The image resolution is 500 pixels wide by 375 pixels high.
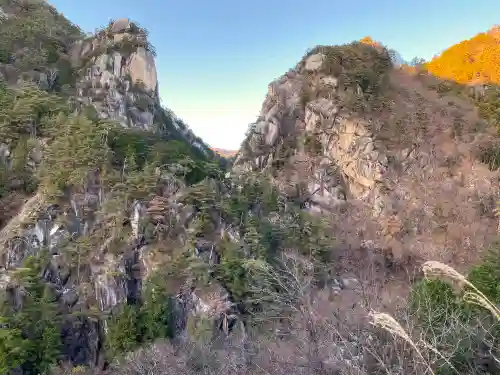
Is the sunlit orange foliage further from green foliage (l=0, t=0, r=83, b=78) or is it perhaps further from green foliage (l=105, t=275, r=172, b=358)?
green foliage (l=0, t=0, r=83, b=78)

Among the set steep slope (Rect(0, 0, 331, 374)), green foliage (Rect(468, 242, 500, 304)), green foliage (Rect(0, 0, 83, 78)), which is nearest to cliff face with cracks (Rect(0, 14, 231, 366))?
steep slope (Rect(0, 0, 331, 374))

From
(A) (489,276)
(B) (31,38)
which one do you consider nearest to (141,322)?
(A) (489,276)

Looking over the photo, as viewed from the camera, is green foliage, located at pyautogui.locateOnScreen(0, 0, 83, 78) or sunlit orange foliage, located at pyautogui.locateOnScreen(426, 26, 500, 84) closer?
green foliage, located at pyautogui.locateOnScreen(0, 0, 83, 78)

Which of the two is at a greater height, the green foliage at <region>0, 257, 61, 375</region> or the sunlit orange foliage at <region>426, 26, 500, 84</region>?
the sunlit orange foliage at <region>426, 26, 500, 84</region>

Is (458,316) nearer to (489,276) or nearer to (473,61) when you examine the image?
(489,276)

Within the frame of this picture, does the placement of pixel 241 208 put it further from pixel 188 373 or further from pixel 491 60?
pixel 491 60

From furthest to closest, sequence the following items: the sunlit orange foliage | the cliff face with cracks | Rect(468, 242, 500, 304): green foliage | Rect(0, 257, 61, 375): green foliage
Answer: the sunlit orange foliage < the cliff face with cracks < Rect(0, 257, 61, 375): green foliage < Rect(468, 242, 500, 304): green foliage

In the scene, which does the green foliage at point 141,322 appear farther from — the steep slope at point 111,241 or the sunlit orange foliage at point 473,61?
the sunlit orange foliage at point 473,61
